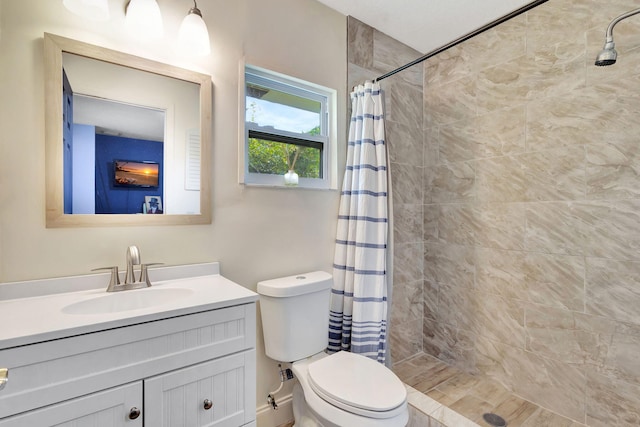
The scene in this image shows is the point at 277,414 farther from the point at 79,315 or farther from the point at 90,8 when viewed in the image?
the point at 90,8

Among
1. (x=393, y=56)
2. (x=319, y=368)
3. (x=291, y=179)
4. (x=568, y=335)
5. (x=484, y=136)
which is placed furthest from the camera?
(x=393, y=56)

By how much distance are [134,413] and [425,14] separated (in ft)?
8.34

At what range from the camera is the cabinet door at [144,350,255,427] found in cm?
95

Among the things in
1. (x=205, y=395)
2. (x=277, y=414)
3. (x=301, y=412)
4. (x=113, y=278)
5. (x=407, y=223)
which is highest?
(x=407, y=223)

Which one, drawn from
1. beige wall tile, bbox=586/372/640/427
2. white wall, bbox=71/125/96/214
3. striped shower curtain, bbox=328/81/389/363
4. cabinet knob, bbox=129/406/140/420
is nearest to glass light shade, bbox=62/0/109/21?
white wall, bbox=71/125/96/214

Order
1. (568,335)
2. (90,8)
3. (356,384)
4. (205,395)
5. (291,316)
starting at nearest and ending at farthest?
(205,395)
(90,8)
(356,384)
(291,316)
(568,335)

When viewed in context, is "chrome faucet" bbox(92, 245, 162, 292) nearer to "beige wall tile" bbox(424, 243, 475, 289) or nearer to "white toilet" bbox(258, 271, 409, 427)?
"white toilet" bbox(258, 271, 409, 427)

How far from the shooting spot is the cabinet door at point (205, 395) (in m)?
0.95

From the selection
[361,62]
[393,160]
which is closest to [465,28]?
[361,62]

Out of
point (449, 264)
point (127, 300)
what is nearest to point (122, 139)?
point (127, 300)

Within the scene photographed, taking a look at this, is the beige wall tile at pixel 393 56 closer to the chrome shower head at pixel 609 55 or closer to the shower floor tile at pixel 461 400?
the chrome shower head at pixel 609 55

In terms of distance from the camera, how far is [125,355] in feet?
2.92

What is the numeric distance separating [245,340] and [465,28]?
8.02 ft

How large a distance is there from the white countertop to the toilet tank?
29cm
